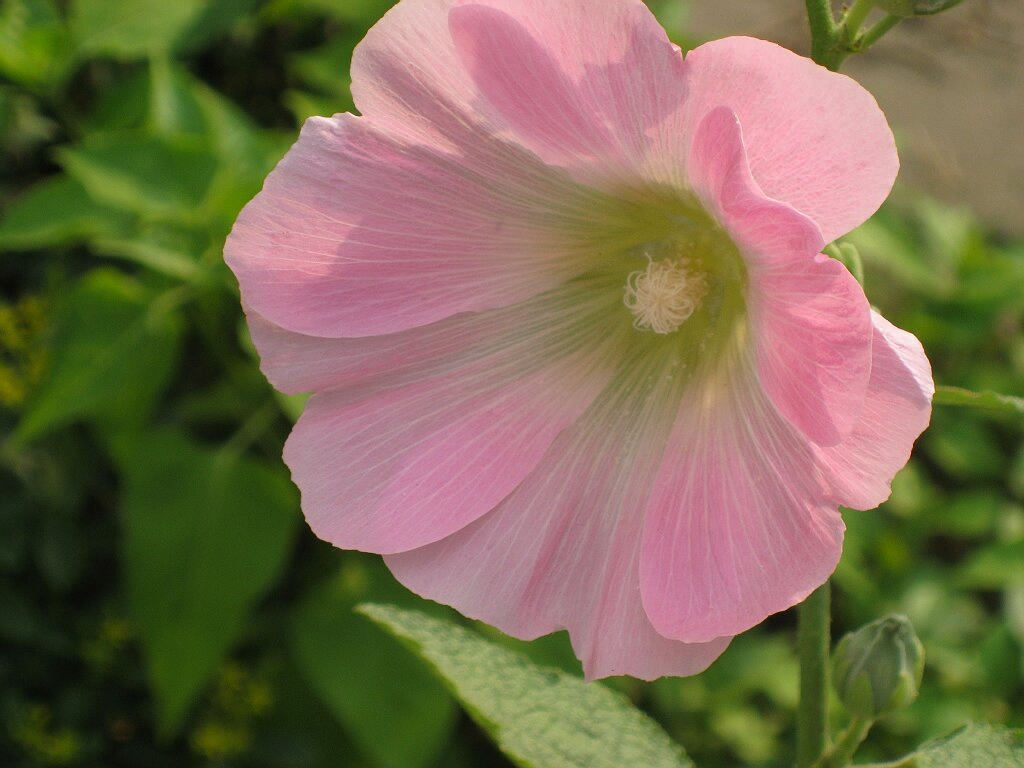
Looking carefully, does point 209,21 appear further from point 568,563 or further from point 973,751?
point 973,751

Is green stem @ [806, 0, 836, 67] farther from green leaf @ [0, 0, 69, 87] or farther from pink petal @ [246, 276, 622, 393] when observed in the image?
green leaf @ [0, 0, 69, 87]

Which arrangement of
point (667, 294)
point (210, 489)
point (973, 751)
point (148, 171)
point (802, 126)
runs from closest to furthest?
1. point (802, 126)
2. point (973, 751)
3. point (667, 294)
4. point (148, 171)
5. point (210, 489)

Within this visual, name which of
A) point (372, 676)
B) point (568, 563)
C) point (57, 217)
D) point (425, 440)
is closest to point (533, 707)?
point (568, 563)

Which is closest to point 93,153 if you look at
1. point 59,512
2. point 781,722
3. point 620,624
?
point 59,512

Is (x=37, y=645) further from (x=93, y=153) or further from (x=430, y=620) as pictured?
(x=430, y=620)

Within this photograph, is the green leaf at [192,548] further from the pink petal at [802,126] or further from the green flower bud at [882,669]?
the pink petal at [802,126]

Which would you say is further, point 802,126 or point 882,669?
point 882,669
